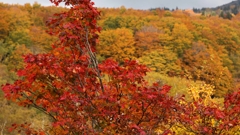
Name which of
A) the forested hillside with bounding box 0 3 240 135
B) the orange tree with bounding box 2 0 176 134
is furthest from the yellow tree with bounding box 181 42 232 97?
the orange tree with bounding box 2 0 176 134

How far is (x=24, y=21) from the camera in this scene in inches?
2073

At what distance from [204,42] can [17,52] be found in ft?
109

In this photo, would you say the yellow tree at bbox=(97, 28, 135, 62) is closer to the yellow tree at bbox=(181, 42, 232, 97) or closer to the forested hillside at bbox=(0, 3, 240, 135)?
the forested hillside at bbox=(0, 3, 240, 135)

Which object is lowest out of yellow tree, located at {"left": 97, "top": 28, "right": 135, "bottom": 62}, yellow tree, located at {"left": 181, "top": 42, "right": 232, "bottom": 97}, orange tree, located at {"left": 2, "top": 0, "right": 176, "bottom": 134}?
yellow tree, located at {"left": 181, "top": 42, "right": 232, "bottom": 97}

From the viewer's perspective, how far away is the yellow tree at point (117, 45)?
158 ft

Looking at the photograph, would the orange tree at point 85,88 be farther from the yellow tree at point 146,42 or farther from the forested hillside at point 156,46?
the yellow tree at point 146,42

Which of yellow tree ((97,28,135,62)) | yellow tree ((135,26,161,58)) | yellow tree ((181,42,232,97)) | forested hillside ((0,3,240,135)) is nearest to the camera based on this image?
yellow tree ((181,42,232,97))

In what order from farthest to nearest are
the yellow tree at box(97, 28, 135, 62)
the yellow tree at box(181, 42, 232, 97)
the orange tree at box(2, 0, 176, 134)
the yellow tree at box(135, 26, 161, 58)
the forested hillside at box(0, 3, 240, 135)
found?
the yellow tree at box(135, 26, 161, 58), the yellow tree at box(97, 28, 135, 62), the forested hillside at box(0, 3, 240, 135), the yellow tree at box(181, 42, 232, 97), the orange tree at box(2, 0, 176, 134)

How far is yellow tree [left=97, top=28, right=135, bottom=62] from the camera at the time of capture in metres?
48.2

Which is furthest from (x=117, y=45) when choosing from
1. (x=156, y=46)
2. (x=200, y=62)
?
(x=200, y=62)

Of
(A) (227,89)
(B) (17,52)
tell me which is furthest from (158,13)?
(B) (17,52)

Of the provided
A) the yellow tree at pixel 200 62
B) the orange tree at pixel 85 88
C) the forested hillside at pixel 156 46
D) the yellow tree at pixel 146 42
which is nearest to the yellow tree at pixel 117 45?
the forested hillside at pixel 156 46

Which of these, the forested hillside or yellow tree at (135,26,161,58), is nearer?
the forested hillside

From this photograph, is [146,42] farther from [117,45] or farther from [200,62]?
[200,62]
